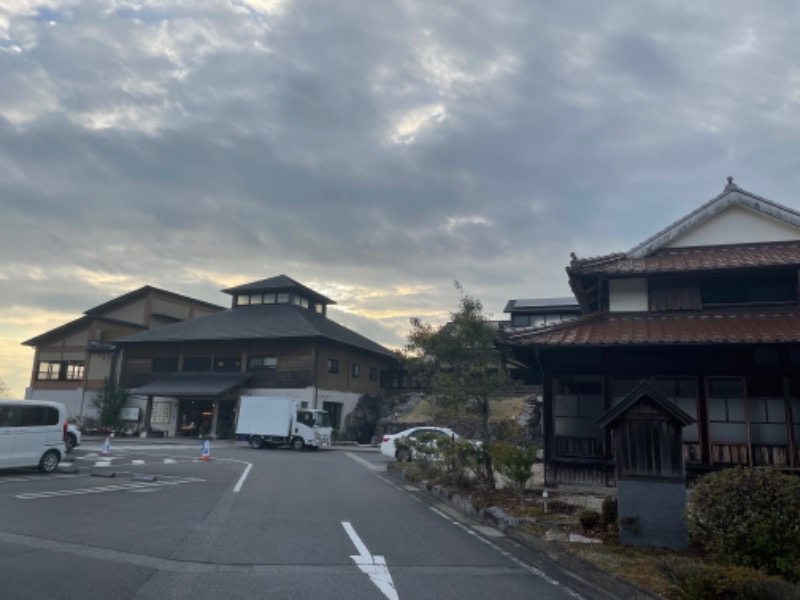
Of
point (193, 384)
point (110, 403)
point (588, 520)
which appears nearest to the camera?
point (588, 520)

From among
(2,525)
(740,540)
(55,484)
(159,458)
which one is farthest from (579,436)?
(159,458)

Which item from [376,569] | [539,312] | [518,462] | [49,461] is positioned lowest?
[376,569]

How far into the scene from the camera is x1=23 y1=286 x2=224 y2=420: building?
43.9 m

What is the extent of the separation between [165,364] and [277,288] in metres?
9.56

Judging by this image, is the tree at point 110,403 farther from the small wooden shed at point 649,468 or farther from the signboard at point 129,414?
the small wooden shed at point 649,468

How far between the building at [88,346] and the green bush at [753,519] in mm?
42687

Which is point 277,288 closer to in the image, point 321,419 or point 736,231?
point 321,419

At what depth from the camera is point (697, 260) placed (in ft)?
48.7

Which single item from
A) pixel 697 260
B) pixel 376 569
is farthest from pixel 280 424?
pixel 376 569

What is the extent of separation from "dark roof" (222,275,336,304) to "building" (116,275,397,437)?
0.08 meters

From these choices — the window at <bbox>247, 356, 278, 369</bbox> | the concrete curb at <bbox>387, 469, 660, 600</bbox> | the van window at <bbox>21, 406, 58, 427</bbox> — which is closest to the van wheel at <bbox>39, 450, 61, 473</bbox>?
the van window at <bbox>21, 406, 58, 427</bbox>

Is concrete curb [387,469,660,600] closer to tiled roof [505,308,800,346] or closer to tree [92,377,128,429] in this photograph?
tiled roof [505,308,800,346]

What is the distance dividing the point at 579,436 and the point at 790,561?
27.0ft

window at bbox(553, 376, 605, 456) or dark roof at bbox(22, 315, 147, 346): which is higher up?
dark roof at bbox(22, 315, 147, 346)
